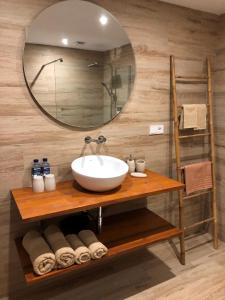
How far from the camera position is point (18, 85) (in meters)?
1.73

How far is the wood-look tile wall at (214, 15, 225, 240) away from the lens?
252 centimetres

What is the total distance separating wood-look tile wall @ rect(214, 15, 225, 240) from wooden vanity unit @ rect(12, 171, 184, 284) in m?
0.88

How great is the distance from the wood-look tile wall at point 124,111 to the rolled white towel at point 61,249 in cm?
34

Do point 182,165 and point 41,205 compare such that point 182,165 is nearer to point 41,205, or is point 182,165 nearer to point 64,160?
point 64,160

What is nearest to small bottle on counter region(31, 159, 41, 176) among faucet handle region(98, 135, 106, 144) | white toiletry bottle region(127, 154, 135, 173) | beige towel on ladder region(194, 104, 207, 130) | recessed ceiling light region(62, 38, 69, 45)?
faucet handle region(98, 135, 106, 144)

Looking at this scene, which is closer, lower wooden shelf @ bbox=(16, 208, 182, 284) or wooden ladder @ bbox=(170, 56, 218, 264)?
lower wooden shelf @ bbox=(16, 208, 182, 284)

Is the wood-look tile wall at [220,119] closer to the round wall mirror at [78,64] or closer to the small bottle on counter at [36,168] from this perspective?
the round wall mirror at [78,64]

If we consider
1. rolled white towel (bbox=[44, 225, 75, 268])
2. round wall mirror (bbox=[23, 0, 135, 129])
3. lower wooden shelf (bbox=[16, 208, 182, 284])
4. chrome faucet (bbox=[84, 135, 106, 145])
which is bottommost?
lower wooden shelf (bbox=[16, 208, 182, 284])

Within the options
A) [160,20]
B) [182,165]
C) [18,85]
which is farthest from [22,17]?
[182,165]

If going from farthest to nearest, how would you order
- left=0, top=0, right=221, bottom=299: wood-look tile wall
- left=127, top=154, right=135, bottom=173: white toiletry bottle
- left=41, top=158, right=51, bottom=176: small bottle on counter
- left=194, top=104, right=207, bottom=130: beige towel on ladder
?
left=194, top=104, right=207, bottom=130: beige towel on ladder, left=127, top=154, right=135, bottom=173: white toiletry bottle, left=41, top=158, right=51, bottom=176: small bottle on counter, left=0, top=0, right=221, bottom=299: wood-look tile wall

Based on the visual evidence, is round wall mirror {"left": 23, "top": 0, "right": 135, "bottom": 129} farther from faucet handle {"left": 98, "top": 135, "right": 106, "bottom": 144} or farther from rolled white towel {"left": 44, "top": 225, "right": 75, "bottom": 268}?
rolled white towel {"left": 44, "top": 225, "right": 75, "bottom": 268}

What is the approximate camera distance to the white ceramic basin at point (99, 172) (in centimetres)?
163

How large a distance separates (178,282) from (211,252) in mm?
595

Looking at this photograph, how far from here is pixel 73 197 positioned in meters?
1.65
